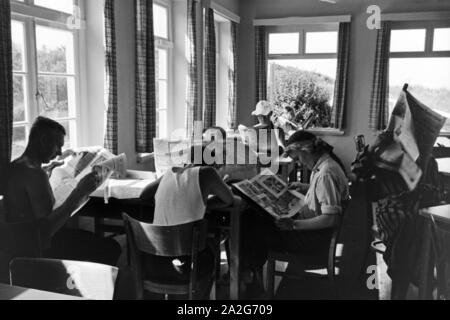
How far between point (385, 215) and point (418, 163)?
280 mm

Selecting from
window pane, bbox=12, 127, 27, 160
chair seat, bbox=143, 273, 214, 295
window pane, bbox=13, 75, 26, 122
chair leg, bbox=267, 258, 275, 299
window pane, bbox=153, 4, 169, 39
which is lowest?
chair leg, bbox=267, 258, 275, 299

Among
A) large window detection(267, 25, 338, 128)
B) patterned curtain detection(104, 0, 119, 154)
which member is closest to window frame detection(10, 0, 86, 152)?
patterned curtain detection(104, 0, 119, 154)

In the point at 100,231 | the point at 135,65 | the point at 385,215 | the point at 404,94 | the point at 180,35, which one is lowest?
the point at 100,231

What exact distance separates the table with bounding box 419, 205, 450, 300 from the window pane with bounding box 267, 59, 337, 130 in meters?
2.62

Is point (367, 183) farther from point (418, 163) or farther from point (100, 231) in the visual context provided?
point (100, 231)

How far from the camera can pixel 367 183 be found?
1.63 metres

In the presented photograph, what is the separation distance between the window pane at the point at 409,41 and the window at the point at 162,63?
2576mm

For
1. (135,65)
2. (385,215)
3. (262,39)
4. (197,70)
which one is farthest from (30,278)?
(262,39)

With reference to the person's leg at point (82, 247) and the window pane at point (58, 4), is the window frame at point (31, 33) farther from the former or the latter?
the person's leg at point (82, 247)

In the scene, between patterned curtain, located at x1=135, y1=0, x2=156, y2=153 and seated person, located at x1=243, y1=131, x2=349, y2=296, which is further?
patterned curtain, located at x1=135, y1=0, x2=156, y2=153

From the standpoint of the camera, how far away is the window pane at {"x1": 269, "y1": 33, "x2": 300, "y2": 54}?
18.8 ft

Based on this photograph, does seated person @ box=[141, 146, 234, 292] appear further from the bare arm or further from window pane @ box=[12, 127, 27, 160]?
window pane @ box=[12, 127, 27, 160]

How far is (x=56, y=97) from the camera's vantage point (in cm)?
252

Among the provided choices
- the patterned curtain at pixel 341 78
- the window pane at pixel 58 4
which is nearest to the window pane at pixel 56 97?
the window pane at pixel 58 4
